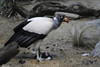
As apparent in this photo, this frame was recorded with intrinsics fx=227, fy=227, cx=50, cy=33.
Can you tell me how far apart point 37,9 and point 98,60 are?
12.4ft

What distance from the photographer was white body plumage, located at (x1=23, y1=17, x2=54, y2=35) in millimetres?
4613

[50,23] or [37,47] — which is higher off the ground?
[50,23]

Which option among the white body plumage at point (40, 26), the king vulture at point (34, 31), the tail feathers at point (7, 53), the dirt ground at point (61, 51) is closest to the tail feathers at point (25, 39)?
the king vulture at point (34, 31)

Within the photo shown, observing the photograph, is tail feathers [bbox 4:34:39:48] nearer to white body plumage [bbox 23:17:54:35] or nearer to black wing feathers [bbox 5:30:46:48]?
black wing feathers [bbox 5:30:46:48]

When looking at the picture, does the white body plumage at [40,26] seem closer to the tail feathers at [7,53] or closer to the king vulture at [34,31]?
the king vulture at [34,31]

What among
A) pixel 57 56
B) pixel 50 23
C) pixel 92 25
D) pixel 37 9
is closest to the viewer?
pixel 50 23

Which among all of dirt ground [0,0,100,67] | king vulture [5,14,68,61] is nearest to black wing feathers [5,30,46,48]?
king vulture [5,14,68,61]

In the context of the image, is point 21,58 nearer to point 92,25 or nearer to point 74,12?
point 92,25

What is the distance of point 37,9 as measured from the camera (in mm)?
7867

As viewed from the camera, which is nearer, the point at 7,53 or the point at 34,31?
the point at 7,53

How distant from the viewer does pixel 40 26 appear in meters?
4.62

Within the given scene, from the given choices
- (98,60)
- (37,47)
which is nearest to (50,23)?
(37,47)

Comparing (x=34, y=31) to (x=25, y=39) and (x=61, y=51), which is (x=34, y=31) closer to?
(x=25, y=39)

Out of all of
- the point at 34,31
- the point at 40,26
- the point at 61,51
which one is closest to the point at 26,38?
the point at 34,31
